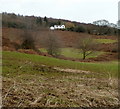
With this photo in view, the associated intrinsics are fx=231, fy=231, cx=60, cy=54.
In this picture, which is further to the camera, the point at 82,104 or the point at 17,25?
the point at 17,25

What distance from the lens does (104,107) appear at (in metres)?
4.19

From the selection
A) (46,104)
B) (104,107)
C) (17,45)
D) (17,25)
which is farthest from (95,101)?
(17,25)

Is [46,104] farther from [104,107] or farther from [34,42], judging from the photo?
[34,42]

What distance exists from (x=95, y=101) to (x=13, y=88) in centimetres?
164

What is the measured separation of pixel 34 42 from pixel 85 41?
8391 millimetres

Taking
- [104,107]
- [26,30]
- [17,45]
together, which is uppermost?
[26,30]

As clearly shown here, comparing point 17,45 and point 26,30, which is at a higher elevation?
point 26,30

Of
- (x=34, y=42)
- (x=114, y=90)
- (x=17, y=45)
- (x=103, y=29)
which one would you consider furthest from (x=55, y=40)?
(x=103, y=29)

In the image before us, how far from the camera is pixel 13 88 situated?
15.2 ft

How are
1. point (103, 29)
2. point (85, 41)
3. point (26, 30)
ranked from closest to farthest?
point (26, 30), point (85, 41), point (103, 29)

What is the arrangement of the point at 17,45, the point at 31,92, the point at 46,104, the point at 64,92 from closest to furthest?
the point at 46,104, the point at 31,92, the point at 64,92, the point at 17,45

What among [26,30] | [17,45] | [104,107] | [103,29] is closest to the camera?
[104,107]

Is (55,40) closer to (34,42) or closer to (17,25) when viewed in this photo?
(34,42)

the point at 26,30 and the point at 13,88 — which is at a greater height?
the point at 26,30
